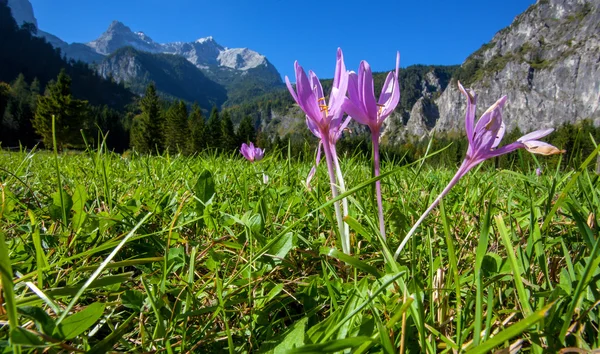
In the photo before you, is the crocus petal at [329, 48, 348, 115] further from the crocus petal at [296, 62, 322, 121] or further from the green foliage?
the green foliage

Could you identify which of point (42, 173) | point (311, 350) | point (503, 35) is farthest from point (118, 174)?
point (503, 35)

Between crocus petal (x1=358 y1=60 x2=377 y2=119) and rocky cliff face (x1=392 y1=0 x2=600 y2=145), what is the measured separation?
108 metres

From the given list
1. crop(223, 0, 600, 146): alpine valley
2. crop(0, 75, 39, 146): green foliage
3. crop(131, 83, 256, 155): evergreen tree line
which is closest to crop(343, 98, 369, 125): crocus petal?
crop(131, 83, 256, 155): evergreen tree line

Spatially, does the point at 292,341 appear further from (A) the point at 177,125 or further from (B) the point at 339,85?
(A) the point at 177,125

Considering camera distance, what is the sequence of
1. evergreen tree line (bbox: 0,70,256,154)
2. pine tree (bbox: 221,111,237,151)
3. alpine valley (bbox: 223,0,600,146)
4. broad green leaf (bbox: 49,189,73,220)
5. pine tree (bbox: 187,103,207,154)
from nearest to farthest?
broad green leaf (bbox: 49,189,73,220) → evergreen tree line (bbox: 0,70,256,154) → pine tree (bbox: 187,103,207,154) → pine tree (bbox: 221,111,237,151) → alpine valley (bbox: 223,0,600,146)

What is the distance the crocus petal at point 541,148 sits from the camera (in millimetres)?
713

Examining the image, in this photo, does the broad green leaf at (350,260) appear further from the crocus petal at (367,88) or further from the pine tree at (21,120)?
the pine tree at (21,120)

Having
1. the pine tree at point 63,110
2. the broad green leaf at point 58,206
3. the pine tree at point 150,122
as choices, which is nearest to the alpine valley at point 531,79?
the pine tree at point 150,122

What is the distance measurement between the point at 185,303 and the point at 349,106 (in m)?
0.60

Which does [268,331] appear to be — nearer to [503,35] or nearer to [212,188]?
[212,188]

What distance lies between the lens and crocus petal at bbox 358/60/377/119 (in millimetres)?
827

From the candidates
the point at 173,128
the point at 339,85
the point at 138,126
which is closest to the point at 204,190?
the point at 339,85

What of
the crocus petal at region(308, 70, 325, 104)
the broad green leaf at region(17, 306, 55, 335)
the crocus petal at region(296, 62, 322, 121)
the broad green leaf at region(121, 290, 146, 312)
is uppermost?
the crocus petal at region(308, 70, 325, 104)

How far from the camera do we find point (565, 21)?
444ft
